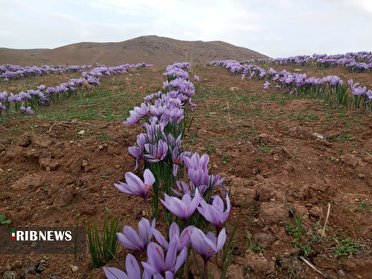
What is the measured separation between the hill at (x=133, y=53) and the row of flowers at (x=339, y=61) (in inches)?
708

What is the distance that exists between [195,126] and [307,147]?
1.57 meters

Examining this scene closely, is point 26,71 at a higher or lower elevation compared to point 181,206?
higher

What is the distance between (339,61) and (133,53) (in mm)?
30423

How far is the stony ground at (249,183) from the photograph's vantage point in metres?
2.12

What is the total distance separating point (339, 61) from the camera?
13.4 meters

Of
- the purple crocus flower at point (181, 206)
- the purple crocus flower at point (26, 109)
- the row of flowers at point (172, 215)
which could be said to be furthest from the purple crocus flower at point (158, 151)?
the purple crocus flower at point (26, 109)

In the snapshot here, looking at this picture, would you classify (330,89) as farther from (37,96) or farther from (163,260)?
(163,260)

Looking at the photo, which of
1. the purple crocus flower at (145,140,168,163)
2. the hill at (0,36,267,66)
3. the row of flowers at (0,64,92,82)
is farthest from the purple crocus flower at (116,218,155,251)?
the hill at (0,36,267,66)

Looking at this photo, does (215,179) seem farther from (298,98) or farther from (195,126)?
(298,98)

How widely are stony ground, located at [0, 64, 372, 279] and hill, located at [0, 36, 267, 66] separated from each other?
1173 inches

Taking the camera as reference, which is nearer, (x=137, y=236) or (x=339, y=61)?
(x=137, y=236)

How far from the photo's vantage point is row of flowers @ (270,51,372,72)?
1209cm

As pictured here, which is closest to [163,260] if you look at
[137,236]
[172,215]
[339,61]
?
[137,236]

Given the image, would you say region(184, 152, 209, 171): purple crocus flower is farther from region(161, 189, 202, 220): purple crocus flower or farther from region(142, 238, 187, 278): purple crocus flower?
region(142, 238, 187, 278): purple crocus flower
